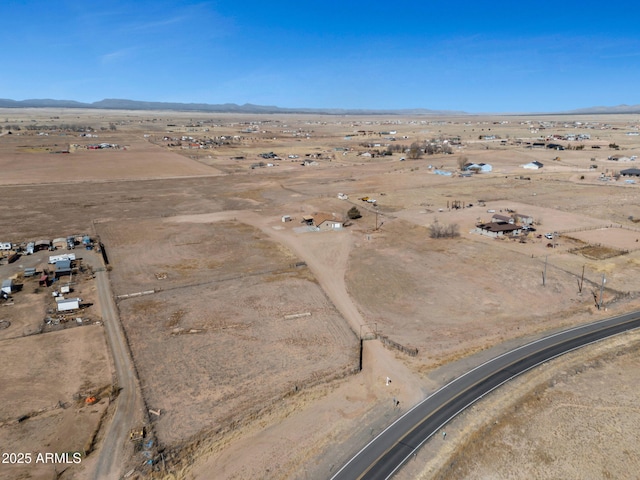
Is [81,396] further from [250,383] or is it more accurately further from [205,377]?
[250,383]

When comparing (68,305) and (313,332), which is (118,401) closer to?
(313,332)

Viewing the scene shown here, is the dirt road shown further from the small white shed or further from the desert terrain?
the small white shed

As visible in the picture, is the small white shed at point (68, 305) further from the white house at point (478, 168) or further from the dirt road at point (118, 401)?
the white house at point (478, 168)

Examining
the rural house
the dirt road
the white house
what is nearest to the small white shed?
the dirt road

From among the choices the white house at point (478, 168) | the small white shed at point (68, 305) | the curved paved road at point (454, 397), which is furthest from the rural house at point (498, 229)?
the white house at point (478, 168)

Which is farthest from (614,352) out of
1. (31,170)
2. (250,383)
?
(31,170)
